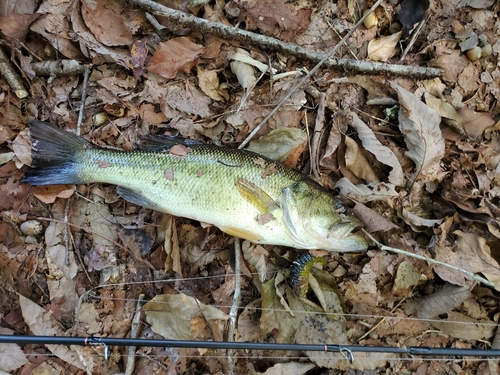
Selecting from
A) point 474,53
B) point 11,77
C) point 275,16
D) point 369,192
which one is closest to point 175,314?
point 369,192

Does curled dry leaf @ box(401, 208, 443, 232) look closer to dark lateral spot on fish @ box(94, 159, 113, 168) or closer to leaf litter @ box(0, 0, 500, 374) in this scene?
leaf litter @ box(0, 0, 500, 374)

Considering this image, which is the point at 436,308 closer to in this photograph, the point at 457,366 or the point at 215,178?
the point at 457,366

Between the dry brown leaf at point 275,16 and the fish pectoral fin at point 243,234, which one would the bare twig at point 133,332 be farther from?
the dry brown leaf at point 275,16

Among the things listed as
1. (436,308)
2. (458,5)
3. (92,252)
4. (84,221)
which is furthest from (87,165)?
(458,5)

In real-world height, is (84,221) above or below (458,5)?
below

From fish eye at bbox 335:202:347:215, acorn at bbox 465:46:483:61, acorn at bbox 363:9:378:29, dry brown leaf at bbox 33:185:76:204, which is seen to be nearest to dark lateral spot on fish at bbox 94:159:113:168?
dry brown leaf at bbox 33:185:76:204
